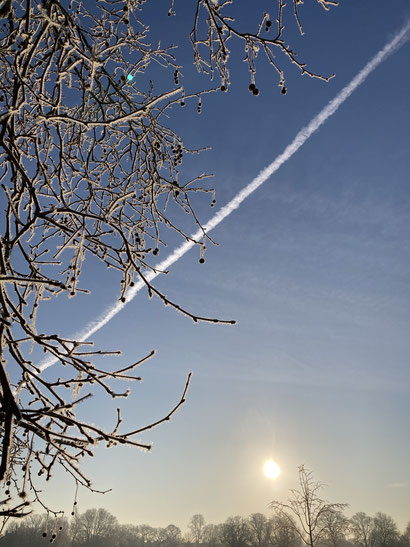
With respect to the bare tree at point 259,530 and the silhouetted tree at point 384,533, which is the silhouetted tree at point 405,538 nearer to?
the silhouetted tree at point 384,533

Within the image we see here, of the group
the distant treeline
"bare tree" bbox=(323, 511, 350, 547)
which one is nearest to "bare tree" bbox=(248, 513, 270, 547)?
the distant treeline

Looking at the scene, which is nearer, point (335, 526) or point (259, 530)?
point (335, 526)

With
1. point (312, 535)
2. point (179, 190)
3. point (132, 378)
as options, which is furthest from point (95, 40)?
point (312, 535)

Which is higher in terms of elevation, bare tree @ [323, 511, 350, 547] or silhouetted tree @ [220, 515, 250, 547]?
bare tree @ [323, 511, 350, 547]

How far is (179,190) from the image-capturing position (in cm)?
254

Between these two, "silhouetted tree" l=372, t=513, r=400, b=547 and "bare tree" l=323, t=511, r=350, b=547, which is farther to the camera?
"silhouetted tree" l=372, t=513, r=400, b=547

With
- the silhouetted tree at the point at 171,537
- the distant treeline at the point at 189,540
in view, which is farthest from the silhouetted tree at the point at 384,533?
the silhouetted tree at the point at 171,537

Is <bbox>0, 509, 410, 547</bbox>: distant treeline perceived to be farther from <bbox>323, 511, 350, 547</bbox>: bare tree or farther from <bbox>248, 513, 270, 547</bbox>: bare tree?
<bbox>323, 511, 350, 547</bbox>: bare tree

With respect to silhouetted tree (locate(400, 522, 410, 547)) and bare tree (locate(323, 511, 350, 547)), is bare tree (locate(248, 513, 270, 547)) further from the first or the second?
bare tree (locate(323, 511, 350, 547))

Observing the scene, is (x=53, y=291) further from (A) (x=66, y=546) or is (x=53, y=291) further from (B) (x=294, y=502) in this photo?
(A) (x=66, y=546)

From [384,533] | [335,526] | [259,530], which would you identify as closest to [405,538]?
[384,533]

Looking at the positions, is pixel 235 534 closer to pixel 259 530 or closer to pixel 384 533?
pixel 259 530

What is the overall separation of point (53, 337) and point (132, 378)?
332 mm

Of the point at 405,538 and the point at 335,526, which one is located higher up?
the point at 335,526
